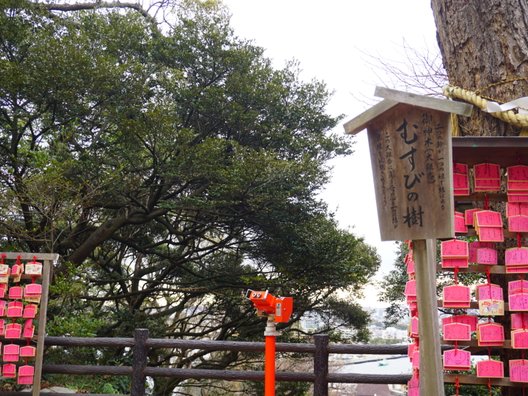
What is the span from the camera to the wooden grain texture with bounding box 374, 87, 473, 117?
87.3 inches

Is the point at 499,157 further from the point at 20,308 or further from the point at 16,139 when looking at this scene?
the point at 16,139

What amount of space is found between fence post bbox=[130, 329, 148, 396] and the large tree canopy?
7.86ft

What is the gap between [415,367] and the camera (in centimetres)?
296

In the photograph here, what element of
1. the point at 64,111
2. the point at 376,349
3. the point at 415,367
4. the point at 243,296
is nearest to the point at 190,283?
the point at 243,296

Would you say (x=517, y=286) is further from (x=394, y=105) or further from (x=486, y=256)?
(x=394, y=105)

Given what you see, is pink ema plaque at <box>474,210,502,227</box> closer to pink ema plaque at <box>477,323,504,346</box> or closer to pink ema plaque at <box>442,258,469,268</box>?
pink ema plaque at <box>442,258,469,268</box>

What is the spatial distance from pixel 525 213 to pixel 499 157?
12.6 inches

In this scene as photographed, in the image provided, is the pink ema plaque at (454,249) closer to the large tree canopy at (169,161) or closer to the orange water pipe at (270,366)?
the orange water pipe at (270,366)

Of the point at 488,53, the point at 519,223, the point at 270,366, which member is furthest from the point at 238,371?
the point at 488,53

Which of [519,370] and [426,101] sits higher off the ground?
[426,101]

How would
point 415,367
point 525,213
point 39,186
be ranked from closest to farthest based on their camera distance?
point 525,213, point 415,367, point 39,186

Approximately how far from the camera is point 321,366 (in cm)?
445

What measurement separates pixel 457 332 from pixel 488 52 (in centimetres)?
166

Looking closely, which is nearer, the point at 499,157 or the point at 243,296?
the point at 499,157
